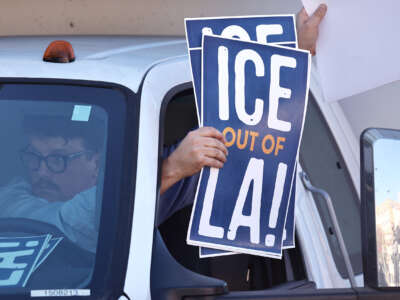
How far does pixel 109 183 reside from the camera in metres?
2.50

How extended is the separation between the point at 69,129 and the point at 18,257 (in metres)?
0.44

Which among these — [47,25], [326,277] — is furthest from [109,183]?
[47,25]

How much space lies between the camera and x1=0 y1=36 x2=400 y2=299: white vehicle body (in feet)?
7.89

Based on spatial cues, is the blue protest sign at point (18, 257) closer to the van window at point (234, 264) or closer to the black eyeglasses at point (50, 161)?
the black eyeglasses at point (50, 161)

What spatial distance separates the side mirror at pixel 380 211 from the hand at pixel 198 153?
464 mm

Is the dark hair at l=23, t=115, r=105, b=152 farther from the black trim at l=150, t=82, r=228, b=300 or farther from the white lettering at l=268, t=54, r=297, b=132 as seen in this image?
the white lettering at l=268, t=54, r=297, b=132

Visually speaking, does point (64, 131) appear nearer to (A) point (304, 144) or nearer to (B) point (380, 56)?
(B) point (380, 56)

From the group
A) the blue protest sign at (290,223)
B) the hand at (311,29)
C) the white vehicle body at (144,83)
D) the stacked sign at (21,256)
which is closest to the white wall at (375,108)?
the white vehicle body at (144,83)

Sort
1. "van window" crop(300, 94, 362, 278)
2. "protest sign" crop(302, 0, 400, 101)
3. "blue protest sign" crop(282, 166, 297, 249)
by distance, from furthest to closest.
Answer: "van window" crop(300, 94, 362, 278), "protest sign" crop(302, 0, 400, 101), "blue protest sign" crop(282, 166, 297, 249)

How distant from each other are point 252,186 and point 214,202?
0.13 meters

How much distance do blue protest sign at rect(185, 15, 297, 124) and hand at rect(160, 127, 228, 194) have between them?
90mm

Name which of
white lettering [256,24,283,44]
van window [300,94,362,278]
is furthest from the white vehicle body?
white lettering [256,24,283,44]

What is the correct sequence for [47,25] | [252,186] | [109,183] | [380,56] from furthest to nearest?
[47,25] < [380,56] < [252,186] < [109,183]

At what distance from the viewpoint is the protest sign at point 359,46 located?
298 centimetres
